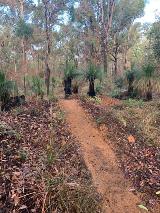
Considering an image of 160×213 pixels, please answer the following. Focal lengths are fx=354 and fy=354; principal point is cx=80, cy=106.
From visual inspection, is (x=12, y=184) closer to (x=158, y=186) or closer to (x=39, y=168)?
(x=39, y=168)

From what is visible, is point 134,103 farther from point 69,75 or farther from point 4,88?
A: point 4,88

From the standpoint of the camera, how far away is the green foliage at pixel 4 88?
37.7 ft

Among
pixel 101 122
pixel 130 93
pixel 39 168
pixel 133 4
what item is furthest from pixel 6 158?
pixel 133 4

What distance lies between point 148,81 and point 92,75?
7.19 ft

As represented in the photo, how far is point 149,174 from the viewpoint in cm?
791

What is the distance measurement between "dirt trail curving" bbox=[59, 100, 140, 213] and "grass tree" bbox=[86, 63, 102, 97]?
2749 mm

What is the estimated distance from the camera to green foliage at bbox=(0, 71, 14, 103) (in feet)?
37.7

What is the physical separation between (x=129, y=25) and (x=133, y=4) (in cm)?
324

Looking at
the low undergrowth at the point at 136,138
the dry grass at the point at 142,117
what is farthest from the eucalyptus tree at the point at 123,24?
the low undergrowth at the point at 136,138

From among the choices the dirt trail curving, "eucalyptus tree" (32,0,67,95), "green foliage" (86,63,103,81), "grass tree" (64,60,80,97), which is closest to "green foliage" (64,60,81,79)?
"grass tree" (64,60,80,97)

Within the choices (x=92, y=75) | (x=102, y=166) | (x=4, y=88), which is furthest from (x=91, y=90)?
(x=102, y=166)

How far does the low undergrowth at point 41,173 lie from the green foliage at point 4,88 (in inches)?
97.5

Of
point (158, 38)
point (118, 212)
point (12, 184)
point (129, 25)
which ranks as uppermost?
point (129, 25)

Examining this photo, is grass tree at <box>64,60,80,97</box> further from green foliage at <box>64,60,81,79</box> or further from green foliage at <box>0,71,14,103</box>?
green foliage at <box>0,71,14,103</box>
